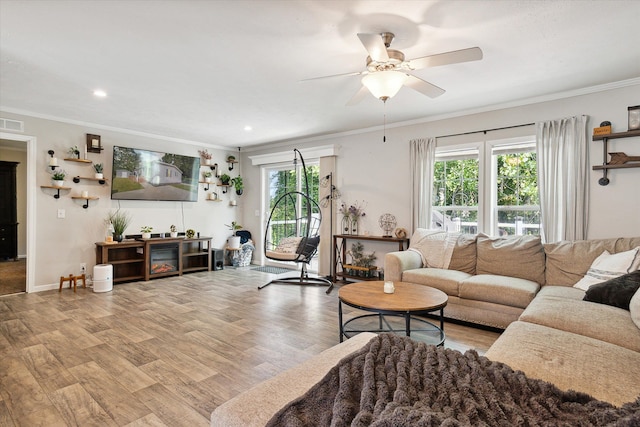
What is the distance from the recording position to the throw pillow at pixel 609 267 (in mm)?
2695

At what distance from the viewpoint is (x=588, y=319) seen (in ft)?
6.91

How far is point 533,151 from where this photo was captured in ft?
12.8

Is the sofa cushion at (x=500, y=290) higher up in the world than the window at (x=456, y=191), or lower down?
lower down

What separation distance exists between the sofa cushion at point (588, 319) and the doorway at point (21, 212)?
5888mm

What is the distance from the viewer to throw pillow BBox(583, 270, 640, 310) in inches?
92.4

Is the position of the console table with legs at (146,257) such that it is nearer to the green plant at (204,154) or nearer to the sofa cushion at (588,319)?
the green plant at (204,154)

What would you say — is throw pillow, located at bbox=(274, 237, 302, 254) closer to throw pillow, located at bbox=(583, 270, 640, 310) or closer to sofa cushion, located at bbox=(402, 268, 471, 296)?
sofa cushion, located at bbox=(402, 268, 471, 296)

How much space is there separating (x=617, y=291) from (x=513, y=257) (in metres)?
1.09

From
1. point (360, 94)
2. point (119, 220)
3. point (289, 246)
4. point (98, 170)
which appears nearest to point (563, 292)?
point (360, 94)

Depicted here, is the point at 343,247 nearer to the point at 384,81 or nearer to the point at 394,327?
the point at 394,327

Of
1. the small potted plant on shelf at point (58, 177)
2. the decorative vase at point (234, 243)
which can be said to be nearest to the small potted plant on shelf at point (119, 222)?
the small potted plant on shelf at point (58, 177)

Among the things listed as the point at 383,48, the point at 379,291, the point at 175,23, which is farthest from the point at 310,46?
the point at 379,291

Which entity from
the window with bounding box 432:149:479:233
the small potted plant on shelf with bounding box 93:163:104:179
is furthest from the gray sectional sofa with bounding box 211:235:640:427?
the small potted plant on shelf with bounding box 93:163:104:179

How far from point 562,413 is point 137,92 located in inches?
171
